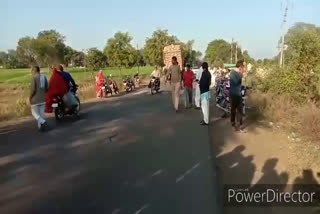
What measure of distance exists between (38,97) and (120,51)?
102 feet

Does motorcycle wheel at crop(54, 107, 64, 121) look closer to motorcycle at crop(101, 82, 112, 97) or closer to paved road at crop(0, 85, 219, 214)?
paved road at crop(0, 85, 219, 214)

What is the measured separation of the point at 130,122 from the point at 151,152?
Answer: 477 cm

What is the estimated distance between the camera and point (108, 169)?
7.64 meters

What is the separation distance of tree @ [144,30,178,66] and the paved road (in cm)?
4550

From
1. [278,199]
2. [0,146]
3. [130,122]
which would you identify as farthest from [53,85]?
[278,199]

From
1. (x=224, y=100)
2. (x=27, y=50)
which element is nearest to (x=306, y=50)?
(x=224, y=100)

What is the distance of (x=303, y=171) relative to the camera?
28.8ft

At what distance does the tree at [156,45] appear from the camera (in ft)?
191

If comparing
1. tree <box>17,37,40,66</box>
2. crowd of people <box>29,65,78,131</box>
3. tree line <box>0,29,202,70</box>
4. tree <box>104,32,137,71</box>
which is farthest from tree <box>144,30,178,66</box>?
tree <box>17,37,40,66</box>

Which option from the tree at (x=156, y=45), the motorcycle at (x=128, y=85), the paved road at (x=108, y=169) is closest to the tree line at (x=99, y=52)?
the tree at (x=156, y=45)

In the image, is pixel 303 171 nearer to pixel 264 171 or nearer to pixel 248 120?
pixel 264 171

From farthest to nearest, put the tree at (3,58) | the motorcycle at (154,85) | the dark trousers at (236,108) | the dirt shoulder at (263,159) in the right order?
the tree at (3,58) < the motorcycle at (154,85) < the dark trousers at (236,108) < the dirt shoulder at (263,159)

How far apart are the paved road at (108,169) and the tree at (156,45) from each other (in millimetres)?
45505

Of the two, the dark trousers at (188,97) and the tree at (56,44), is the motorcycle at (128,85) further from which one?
the tree at (56,44)
